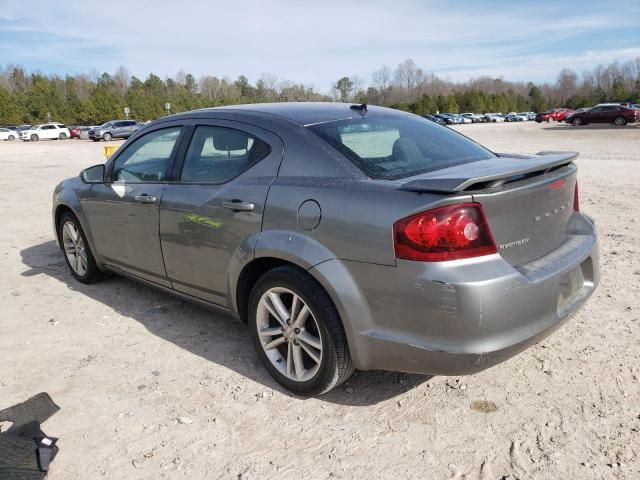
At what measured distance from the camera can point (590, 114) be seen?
41.2 m

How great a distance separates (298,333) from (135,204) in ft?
6.04

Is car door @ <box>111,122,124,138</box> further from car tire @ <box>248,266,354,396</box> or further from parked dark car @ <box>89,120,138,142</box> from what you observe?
car tire @ <box>248,266,354,396</box>

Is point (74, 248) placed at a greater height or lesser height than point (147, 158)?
lesser

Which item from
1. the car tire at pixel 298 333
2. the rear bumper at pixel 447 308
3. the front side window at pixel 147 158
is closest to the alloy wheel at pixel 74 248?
the front side window at pixel 147 158

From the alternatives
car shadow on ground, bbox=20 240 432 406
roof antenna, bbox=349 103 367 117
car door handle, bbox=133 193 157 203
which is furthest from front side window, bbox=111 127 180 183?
roof antenna, bbox=349 103 367 117

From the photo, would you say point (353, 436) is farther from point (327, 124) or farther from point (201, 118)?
point (201, 118)

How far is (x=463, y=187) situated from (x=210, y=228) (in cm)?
172

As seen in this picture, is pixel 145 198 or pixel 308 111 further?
pixel 145 198

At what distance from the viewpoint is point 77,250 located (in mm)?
5109

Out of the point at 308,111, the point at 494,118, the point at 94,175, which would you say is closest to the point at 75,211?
the point at 94,175

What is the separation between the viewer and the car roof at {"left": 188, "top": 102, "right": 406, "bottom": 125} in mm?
3313

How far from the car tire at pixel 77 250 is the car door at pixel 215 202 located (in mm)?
1486

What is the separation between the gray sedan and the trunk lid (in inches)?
0.4

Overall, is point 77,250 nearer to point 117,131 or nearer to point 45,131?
point 117,131
